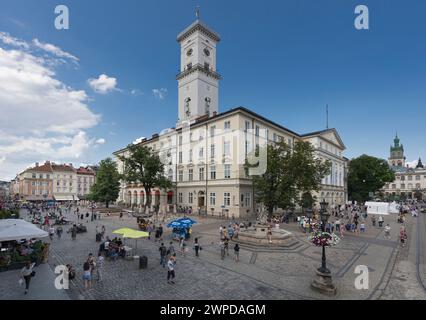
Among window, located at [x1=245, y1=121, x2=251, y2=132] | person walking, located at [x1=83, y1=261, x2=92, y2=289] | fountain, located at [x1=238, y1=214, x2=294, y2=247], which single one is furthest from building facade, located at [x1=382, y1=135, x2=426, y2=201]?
person walking, located at [x1=83, y1=261, x2=92, y2=289]

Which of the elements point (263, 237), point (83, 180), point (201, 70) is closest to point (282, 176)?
point (263, 237)

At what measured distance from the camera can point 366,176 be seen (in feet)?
234

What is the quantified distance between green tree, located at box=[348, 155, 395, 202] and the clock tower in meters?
48.3

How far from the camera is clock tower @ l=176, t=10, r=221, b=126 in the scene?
52.1 m

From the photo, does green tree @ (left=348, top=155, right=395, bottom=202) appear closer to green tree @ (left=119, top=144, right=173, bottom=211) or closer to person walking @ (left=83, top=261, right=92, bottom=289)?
green tree @ (left=119, top=144, right=173, bottom=211)

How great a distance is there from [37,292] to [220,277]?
8.25 meters

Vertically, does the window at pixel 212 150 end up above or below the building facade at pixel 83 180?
above

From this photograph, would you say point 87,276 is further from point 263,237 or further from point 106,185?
point 106,185

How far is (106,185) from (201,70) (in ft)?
107

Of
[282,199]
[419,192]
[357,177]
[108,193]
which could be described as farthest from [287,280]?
[419,192]

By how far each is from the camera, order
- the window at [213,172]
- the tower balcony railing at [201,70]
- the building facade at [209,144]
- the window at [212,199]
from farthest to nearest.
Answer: the tower balcony railing at [201,70] < the window at [213,172] < the window at [212,199] < the building facade at [209,144]

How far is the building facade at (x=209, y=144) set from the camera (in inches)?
1502

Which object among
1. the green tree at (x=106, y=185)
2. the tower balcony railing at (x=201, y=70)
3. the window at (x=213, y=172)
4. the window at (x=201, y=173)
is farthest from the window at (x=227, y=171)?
the tower balcony railing at (x=201, y=70)

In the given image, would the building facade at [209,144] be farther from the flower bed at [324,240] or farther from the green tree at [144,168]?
the flower bed at [324,240]
